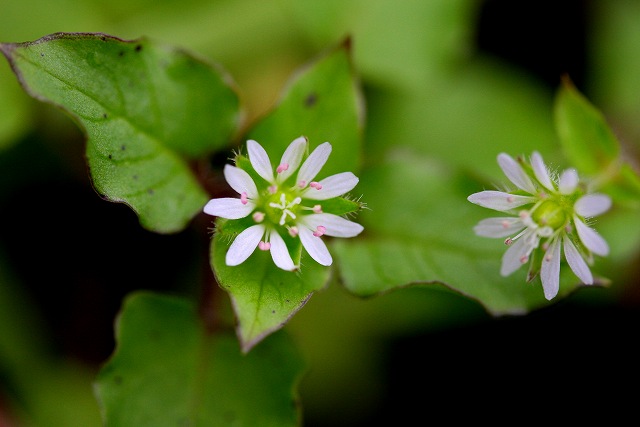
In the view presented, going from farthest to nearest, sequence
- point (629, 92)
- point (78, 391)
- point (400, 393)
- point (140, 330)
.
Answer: point (629, 92)
point (400, 393)
point (78, 391)
point (140, 330)

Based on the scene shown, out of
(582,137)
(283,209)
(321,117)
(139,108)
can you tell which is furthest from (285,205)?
(582,137)

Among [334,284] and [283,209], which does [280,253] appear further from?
[334,284]

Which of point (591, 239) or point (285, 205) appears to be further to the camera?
point (285, 205)

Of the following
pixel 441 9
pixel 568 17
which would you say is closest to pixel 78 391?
pixel 441 9

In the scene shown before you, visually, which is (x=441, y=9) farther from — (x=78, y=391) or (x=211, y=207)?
(x=78, y=391)

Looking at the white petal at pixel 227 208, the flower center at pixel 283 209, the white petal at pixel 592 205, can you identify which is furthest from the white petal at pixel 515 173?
the white petal at pixel 227 208

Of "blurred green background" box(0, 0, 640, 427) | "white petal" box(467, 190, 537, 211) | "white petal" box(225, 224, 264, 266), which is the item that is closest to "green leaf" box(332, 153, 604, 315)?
"white petal" box(467, 190, 537, 211)
